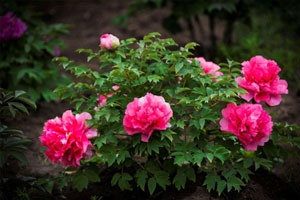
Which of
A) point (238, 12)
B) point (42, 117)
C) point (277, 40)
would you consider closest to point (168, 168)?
point (42, 117)

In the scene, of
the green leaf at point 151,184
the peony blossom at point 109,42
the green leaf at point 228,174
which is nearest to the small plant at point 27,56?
the peony blossom at point 109,42

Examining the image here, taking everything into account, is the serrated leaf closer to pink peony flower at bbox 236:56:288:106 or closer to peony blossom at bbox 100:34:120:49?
pink peony flower at bbox 236:56:288:106

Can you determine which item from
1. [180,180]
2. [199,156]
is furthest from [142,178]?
[199,156]

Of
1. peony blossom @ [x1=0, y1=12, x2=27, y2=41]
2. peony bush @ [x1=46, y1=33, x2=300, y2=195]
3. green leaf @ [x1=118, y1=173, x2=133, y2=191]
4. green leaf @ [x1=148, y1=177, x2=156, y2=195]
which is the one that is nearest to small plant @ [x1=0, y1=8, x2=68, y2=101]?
peony blossom @ [x1=0, y1=12, x2=27, y2=41]

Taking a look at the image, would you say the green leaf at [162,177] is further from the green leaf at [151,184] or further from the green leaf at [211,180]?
the green leaf at [211,180]

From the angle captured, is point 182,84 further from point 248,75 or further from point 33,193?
point 33,193

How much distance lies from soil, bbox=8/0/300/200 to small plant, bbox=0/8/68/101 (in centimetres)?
25

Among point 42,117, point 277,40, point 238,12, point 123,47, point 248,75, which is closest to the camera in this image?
point 248,75

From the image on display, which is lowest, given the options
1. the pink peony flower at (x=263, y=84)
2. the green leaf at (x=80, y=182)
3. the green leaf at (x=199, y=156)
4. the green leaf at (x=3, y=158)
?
the green leaf at (x=80, y=182)

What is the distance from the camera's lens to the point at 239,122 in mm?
1832

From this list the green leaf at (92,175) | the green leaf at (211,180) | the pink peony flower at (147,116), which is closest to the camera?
the pink peony flower at (147,116)

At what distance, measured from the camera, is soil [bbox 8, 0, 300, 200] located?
2227mm

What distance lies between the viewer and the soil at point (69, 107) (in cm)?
223

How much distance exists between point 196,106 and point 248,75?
1.17 ft
